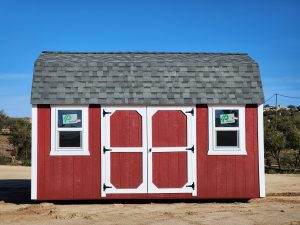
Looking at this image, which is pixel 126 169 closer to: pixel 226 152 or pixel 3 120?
pixel 226 152

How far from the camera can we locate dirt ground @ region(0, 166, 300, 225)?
27.8ft

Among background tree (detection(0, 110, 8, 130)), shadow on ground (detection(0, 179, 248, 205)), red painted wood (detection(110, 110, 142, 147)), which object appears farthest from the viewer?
background tree (detection(0, 110, 8, 130))

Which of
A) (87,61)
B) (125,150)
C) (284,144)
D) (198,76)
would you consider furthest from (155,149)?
(284,144)

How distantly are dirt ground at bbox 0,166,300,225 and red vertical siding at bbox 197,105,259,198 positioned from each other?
0.29 meters

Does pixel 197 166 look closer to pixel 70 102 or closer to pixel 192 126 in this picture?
pixel 192 126

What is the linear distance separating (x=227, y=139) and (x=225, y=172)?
0.77m

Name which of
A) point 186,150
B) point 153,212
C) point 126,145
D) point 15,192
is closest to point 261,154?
point 186,150

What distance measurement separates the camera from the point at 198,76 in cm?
1080

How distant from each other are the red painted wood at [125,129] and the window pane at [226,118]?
1.84 metres

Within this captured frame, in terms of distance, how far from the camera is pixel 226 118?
10461 mm

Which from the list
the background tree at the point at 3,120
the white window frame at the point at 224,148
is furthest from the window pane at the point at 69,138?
the background tree at the point at 3,120

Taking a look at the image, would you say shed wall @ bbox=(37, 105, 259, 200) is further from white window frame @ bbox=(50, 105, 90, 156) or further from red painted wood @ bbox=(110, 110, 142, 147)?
red painted wood @ bbox=(110, 110, 142, 147)

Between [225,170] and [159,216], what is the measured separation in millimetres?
2293

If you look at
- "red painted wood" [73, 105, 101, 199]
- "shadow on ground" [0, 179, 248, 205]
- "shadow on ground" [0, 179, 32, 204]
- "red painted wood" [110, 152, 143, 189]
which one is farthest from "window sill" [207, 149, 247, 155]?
"shadow on ground" [0, 179, 32, 204]
